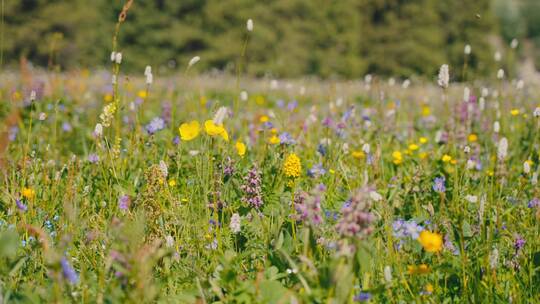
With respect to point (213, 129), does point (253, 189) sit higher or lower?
lower

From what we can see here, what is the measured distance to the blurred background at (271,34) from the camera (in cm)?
2145

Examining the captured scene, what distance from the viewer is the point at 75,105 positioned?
5.00 meters

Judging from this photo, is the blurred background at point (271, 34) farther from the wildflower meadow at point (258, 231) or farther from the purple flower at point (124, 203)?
the purple flower at point (124, 203)

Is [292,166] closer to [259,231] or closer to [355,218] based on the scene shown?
[259,231]

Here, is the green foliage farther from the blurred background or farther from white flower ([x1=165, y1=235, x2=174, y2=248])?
white flower ([x1=165, y1=235, x2=174, y2=248])

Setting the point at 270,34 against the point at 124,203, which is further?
the point at 270,34

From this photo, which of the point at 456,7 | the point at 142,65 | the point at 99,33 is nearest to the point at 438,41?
the point at 456,7

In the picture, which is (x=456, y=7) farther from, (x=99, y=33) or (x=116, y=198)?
(x=116, y=198)

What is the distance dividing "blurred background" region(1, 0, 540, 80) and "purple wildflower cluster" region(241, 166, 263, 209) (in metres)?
19.0

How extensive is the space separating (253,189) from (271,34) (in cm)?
2013

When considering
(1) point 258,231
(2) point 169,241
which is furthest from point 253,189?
(2) point 169,241

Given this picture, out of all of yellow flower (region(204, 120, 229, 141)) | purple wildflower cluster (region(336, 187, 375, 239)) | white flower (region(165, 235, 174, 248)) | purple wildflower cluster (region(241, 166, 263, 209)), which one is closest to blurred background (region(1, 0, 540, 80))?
purple wildflower cluster (region(241, 166, 263, 209))

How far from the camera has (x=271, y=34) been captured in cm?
2170

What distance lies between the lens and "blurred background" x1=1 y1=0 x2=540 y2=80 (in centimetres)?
2145
